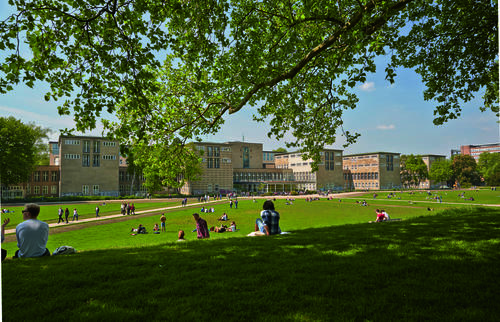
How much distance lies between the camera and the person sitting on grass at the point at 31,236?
6082 mm

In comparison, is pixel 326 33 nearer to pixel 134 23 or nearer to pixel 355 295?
pixel 134 23

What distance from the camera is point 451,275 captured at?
423 cm

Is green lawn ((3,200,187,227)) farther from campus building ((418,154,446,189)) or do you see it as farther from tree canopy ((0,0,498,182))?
campus building ((418,154,446,189))

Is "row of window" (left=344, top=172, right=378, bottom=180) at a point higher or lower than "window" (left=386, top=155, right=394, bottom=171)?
lower

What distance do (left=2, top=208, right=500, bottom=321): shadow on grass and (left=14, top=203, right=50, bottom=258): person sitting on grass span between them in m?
0.54

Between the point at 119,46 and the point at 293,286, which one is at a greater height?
the point at 119,46

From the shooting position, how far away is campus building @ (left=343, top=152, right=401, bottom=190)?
11238 centimetres

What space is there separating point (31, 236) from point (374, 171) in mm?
121530

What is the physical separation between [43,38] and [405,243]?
9993 millimetres

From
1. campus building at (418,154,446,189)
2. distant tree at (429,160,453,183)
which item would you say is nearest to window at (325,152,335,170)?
distant tree at (429,160,453,183)

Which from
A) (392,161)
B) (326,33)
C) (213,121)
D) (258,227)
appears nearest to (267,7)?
(326,33)

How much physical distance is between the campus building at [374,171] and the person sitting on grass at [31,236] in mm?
118278

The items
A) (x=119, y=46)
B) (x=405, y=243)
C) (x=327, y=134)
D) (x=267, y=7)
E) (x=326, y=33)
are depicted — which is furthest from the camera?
(x=327, y=134)

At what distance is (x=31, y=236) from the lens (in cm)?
618
